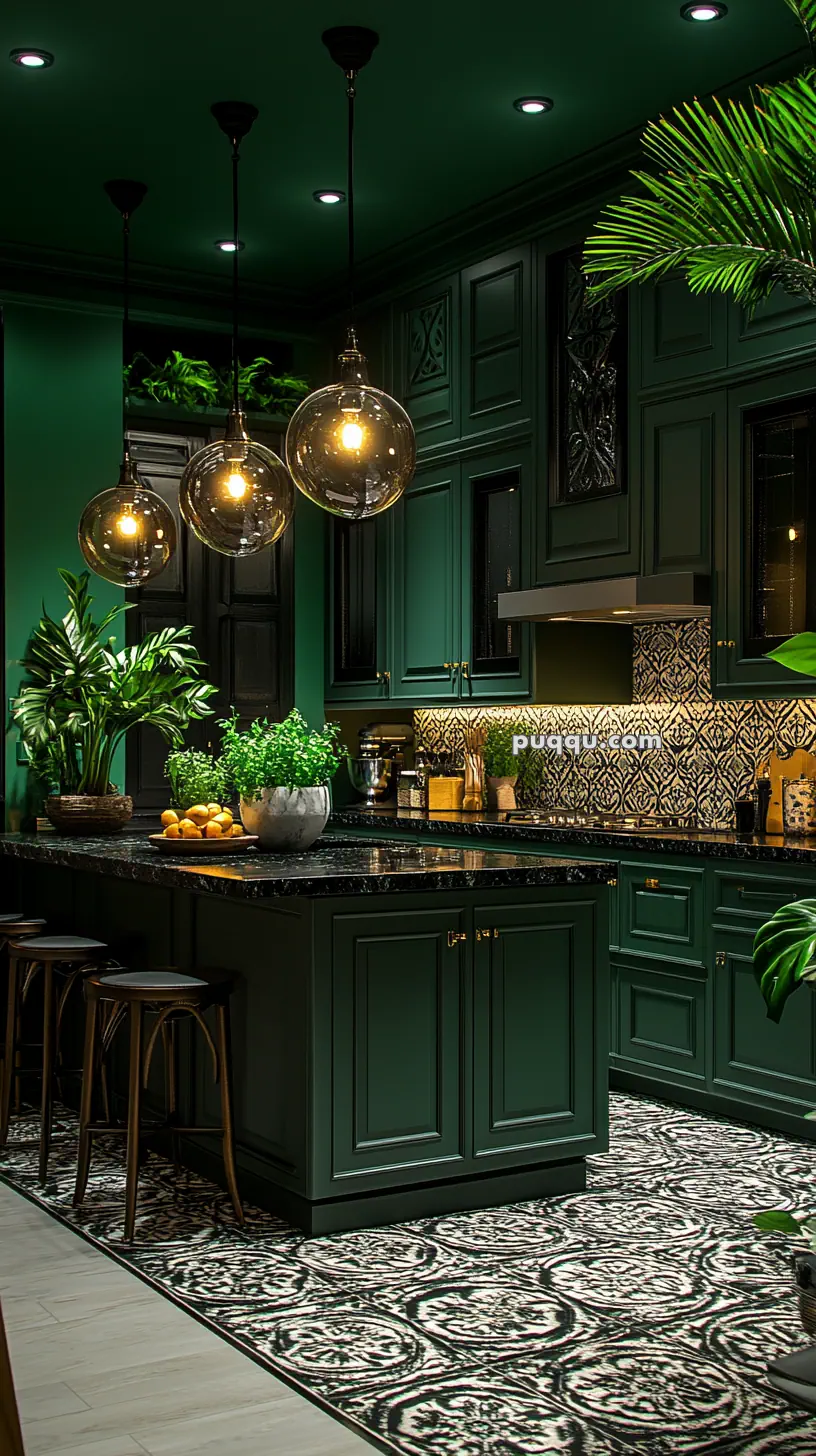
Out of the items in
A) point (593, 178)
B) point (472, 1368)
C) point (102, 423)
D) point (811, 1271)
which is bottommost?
point (472, 1368)

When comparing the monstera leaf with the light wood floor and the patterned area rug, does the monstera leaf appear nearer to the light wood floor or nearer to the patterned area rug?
the patterned area rug

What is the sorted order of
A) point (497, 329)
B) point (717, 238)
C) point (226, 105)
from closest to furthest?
point (717, 238) → point (226, 105) → point (497, 329)

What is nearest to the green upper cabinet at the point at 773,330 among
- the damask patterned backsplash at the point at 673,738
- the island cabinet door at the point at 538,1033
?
the damask patterned backsplash at the point at 673,738

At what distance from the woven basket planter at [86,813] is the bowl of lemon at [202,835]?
3.51 feet

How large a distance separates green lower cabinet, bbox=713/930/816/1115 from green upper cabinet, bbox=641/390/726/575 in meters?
1.38

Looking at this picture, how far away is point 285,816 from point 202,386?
10.6ft

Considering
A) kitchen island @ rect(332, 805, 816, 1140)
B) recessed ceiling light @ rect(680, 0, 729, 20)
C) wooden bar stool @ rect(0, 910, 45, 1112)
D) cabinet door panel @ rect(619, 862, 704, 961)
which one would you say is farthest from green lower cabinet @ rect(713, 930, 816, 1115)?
recessed ceiling light @ rect(680, 0, 729, 20)

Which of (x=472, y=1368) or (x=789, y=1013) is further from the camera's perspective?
(x=789, y=1013)

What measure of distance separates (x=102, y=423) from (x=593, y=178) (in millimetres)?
2480

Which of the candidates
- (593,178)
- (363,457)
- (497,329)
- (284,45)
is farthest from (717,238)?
(497,329)

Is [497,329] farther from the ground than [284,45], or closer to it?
closer to it

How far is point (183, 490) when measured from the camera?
4.91 meters

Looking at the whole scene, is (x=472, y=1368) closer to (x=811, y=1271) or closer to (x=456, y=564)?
(x=811, y=1271)

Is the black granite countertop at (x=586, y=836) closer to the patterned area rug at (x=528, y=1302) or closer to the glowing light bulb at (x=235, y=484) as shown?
the patterned area rug at (x=528, y=1302)
